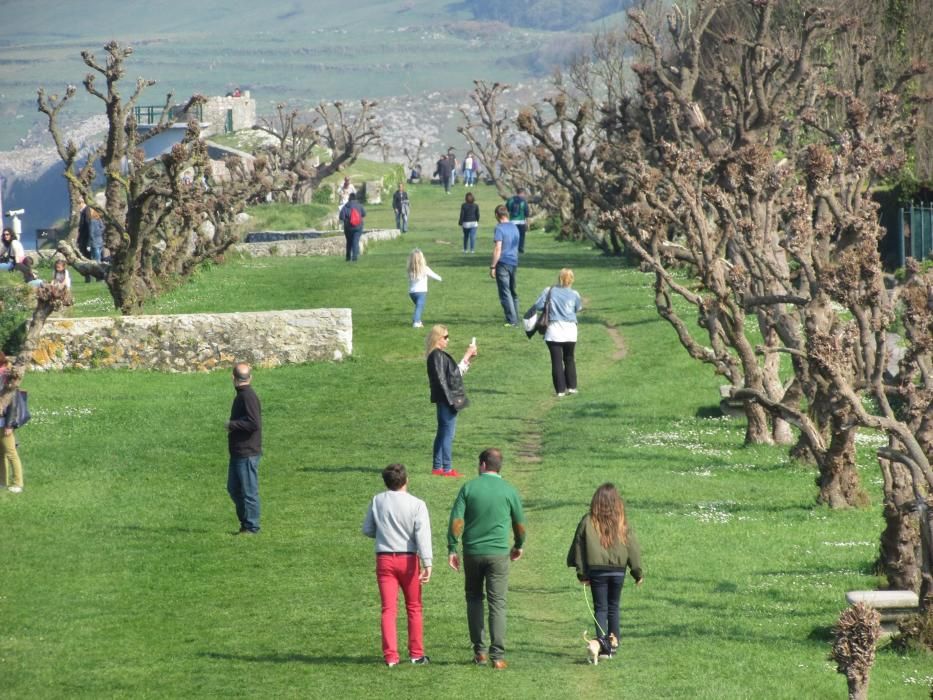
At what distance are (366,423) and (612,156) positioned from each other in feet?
81.5

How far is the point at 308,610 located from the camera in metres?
15.7

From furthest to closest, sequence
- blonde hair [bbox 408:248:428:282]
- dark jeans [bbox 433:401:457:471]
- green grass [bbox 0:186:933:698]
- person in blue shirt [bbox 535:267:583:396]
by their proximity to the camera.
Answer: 1. blonde hair [bbox 408:248:428:282]
2. person in blue shirt [bbox 535:267:583:396]
3. dark jeans [bbox 433:401:457:471]
4. green grass [bbox 0:186:933:698]

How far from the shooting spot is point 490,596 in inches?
541

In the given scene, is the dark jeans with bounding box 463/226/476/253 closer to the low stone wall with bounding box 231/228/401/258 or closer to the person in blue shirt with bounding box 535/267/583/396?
the low stone wall with bounding box 231/228/401/258

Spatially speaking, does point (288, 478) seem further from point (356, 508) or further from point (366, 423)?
point (366, 423)

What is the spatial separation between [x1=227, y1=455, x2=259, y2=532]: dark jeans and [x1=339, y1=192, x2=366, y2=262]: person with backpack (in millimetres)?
30802

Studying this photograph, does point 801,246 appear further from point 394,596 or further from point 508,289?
point 508,289

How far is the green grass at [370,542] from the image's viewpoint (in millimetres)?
13891

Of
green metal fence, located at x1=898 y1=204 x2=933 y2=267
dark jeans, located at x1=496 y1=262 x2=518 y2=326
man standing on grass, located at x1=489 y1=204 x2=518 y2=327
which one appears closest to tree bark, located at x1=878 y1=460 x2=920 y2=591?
man standing on grass, located at x1=489 y1=204 x2=518 y2=327

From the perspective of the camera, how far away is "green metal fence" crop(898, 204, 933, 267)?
41312mm

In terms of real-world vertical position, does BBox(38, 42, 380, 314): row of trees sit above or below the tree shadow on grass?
above

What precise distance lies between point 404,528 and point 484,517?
0.66m

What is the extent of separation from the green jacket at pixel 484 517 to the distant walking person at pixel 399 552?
272 millimetres

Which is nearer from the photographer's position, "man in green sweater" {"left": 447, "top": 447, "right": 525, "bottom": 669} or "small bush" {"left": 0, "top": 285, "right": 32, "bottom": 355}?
"man in green sweater" {"left": 447, "top": 447, "right": 525, "bottom": 669}
